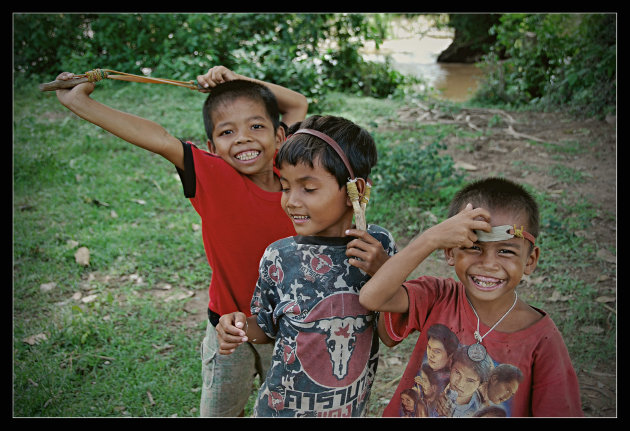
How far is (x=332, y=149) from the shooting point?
1.56 m

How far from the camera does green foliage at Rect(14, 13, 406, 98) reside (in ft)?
23.6

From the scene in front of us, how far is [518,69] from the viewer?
6789 millimetres

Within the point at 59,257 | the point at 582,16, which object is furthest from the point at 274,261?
the point at 582,16

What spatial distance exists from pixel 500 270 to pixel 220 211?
3.04 ft

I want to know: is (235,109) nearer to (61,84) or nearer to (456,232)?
(61,84)

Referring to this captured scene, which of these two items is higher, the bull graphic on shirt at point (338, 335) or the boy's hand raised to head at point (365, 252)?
the boy's hand raised to head at point (365, 252)

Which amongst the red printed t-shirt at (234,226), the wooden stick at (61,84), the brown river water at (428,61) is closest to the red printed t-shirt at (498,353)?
the red printed t-shirt at (234,226)

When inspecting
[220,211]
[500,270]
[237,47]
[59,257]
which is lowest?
[59,257]

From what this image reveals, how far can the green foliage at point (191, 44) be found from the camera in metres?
7.18

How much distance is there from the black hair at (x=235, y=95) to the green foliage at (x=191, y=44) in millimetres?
5084

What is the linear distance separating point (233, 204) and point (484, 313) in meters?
0.88

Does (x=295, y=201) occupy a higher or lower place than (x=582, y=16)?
lower

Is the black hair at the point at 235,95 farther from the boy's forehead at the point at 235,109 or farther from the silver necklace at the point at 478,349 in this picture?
the silver necklace at the point at 478,349

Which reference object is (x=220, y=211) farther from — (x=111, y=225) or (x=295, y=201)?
(x=111, y=225)
